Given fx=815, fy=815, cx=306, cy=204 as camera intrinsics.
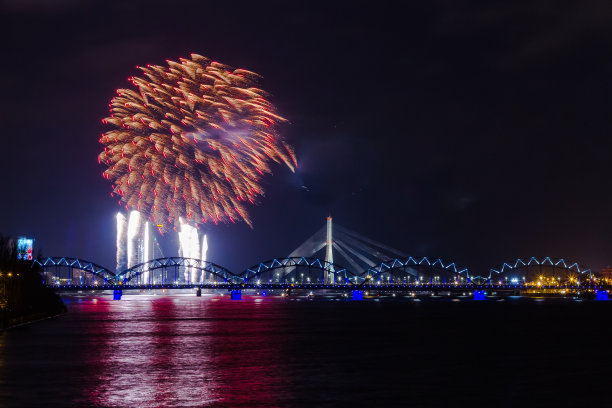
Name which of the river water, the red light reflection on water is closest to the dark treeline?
the river water

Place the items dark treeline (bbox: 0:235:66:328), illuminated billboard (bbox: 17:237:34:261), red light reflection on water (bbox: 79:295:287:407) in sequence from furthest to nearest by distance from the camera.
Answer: illuminated billboard (bbox: 17:237:34:261)
dark treeline (bbox: 0:235:66:328)
red light reflection on water (bbox: 79:295:287:407)

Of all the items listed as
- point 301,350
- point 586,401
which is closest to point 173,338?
point 301,350

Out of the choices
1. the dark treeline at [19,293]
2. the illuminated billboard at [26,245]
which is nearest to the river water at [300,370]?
the dark treeline at [19,293]

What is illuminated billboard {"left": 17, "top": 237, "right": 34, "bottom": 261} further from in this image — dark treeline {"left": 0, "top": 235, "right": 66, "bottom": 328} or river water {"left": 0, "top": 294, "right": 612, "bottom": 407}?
river water {"left": 0, "top": 294, "right": 612, "bottom": 407}

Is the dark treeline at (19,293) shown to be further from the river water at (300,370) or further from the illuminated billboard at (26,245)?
the illuminated billboard at (26,245)

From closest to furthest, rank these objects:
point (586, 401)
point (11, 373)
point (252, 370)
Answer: point (586, 401) → point (11, 373) → point (252, 370)

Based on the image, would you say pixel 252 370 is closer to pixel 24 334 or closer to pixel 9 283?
pixel 24 334

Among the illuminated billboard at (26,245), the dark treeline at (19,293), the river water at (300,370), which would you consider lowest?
the river water at (300,370)

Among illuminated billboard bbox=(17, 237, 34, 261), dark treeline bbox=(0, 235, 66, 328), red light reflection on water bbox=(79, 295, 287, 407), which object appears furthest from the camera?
illuminated billboard bbox=(17, 237, 34, 261)
